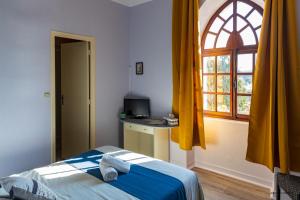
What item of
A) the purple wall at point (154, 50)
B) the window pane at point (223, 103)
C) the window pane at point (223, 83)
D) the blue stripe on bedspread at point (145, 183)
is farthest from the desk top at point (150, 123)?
the blue stripe on bedspread at point (145, 183)

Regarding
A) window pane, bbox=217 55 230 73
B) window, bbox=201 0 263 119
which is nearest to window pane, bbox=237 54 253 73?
window, bbox=201 0 263 119

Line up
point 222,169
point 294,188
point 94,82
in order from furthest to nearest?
point 94,82
point 222,169
point 294,188

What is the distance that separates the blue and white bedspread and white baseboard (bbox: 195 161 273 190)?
53.3 inches

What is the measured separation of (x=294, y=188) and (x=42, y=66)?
3056 mm

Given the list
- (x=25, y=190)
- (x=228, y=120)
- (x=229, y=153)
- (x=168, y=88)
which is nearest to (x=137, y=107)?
(x=168, y=88)

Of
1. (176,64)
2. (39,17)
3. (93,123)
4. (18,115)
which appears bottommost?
(93,123)

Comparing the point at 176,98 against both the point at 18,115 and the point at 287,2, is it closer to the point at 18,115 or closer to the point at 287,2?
the point at 287,2

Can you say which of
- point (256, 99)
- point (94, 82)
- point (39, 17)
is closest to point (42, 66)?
point (39, 17)

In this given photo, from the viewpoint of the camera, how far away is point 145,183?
1.76m

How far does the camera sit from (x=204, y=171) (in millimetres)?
3361

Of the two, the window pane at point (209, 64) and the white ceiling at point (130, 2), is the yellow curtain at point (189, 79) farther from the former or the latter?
the white ceiling at point (130, 2)

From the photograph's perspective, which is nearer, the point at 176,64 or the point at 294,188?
the point at 294,188

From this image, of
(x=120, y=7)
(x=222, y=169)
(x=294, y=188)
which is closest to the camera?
(x=294, y=188)

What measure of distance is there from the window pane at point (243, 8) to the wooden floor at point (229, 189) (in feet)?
7.49
